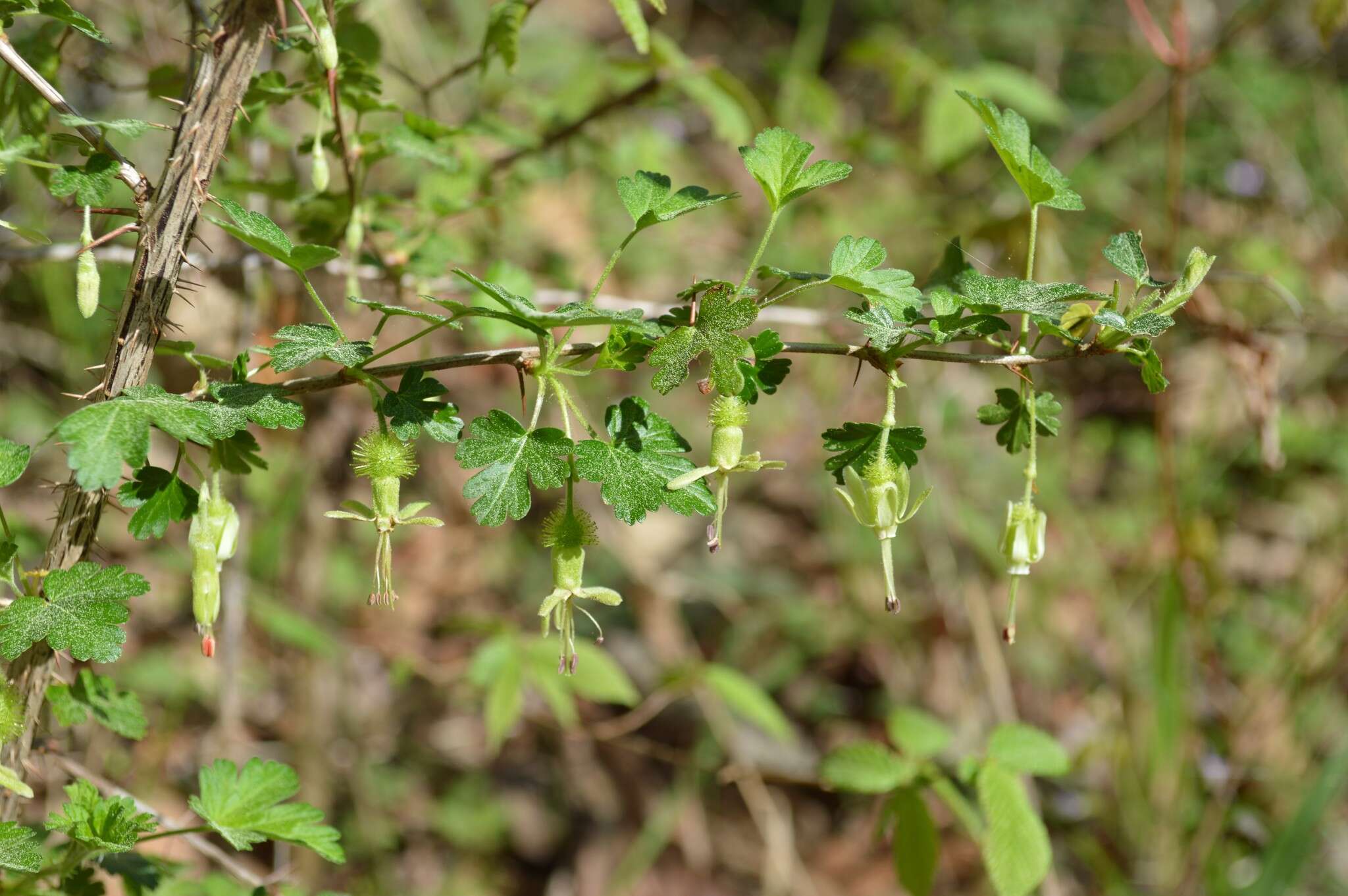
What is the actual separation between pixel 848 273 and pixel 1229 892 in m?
2.20

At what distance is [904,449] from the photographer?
105cm

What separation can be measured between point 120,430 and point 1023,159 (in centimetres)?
92

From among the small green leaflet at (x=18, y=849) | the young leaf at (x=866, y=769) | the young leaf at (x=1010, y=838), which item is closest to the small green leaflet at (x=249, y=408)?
the small green leaflet at (x=18, y=849)

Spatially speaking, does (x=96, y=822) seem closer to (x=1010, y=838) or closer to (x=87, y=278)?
(x=87, y=278)

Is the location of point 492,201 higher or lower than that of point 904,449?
higher

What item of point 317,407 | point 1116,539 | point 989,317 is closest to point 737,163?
point 1116,539

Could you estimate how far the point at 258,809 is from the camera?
1.17m

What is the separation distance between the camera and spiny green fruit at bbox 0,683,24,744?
0.99 meters

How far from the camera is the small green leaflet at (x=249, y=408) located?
913 mm

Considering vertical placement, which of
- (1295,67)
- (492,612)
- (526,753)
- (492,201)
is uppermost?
(1295,67)

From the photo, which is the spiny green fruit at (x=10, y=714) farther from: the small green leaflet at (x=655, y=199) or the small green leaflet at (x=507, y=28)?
the small green leaflet at (x=507, y=28)

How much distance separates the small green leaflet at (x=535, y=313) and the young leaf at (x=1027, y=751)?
114cm

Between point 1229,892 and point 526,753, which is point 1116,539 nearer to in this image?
point 1229,892

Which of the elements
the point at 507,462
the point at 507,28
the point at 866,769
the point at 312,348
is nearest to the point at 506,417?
the point at 507,462
